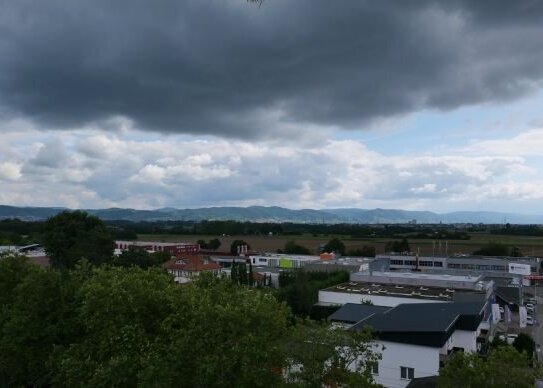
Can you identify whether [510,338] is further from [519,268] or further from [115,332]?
[519,268]

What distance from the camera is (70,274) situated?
2058cm

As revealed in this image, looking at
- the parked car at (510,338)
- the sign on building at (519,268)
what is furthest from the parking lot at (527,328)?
the sign on building at (519,268)

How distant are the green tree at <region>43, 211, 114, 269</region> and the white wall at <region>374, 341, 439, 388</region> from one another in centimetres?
3676

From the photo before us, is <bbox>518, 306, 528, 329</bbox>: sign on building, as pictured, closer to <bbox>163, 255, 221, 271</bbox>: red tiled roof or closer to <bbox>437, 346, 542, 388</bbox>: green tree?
<bbox>437, 346, 542, 388</bbox>: green tree

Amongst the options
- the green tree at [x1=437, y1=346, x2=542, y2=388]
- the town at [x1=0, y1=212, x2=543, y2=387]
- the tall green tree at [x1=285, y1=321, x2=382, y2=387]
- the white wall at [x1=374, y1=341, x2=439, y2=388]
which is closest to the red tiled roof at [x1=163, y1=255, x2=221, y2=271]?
the town at [x1=0, y1=212, x2=543, y2=387]

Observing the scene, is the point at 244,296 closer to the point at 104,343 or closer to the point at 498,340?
the point at 104,343

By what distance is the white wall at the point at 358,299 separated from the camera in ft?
143

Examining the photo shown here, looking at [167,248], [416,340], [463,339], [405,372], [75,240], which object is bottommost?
[405,372]

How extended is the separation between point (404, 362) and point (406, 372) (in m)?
0.60

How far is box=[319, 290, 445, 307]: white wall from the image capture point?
43.5 m

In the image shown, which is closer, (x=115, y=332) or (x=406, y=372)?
(x=115, y=332)

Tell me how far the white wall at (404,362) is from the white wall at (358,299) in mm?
17230

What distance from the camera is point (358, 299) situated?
4559 cm

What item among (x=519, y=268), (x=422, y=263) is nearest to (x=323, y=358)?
(x=519, y=268)
